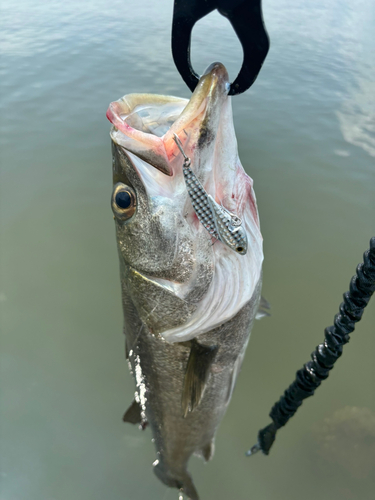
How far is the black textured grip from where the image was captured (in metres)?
1.46

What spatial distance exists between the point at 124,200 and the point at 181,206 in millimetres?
282

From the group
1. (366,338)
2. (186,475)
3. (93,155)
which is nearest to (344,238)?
(366,338)

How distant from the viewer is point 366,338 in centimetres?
363

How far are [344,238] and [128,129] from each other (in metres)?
3.66

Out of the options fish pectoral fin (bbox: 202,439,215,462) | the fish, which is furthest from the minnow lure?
fish pectoral fin (bbox: 202,439,215,462)

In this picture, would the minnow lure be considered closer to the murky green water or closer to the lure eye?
the lure eye

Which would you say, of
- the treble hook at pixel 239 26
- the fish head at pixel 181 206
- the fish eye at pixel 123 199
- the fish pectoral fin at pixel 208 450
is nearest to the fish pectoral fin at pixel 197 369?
the fish head at pixel 181 206

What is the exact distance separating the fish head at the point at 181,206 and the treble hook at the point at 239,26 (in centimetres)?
18

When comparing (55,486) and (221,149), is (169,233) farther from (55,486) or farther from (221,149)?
(55,486)

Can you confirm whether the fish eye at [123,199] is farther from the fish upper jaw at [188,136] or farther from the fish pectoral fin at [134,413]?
the fish pectoral fin at [134,413]

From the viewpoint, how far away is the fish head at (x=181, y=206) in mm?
1486

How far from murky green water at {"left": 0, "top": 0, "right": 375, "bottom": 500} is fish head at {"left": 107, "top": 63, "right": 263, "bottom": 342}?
201 cm

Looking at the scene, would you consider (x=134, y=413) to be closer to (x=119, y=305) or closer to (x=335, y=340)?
Answer: (x=119, y=305)

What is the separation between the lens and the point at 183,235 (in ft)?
5.36
